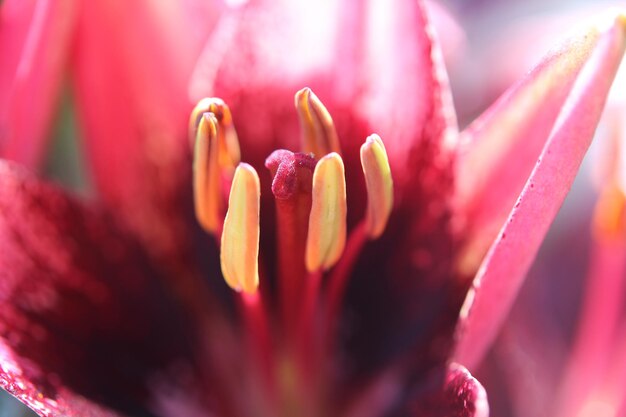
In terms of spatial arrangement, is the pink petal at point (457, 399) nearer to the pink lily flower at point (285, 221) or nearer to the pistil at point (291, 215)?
the pink lily flower at point (285, 221)

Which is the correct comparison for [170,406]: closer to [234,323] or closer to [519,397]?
[234,323]

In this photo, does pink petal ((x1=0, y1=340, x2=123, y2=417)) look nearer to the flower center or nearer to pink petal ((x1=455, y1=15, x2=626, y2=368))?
the flower center

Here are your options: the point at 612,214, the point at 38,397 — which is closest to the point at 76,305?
the point at 38,397

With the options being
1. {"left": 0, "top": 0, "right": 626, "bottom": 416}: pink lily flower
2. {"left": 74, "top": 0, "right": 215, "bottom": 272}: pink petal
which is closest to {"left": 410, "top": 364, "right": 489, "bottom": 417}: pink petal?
{"left": 0, "top": 0, "right": 626, "bottom": 416}: pink lily flower

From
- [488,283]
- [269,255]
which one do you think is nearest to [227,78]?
[269,255]

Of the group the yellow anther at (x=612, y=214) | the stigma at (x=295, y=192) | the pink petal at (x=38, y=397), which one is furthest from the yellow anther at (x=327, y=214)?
the yellow anther at (x=612, y=214)

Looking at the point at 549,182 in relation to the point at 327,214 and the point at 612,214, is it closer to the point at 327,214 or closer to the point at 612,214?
→ the point at 327,214

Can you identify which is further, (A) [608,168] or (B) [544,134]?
(A) [608,168]
